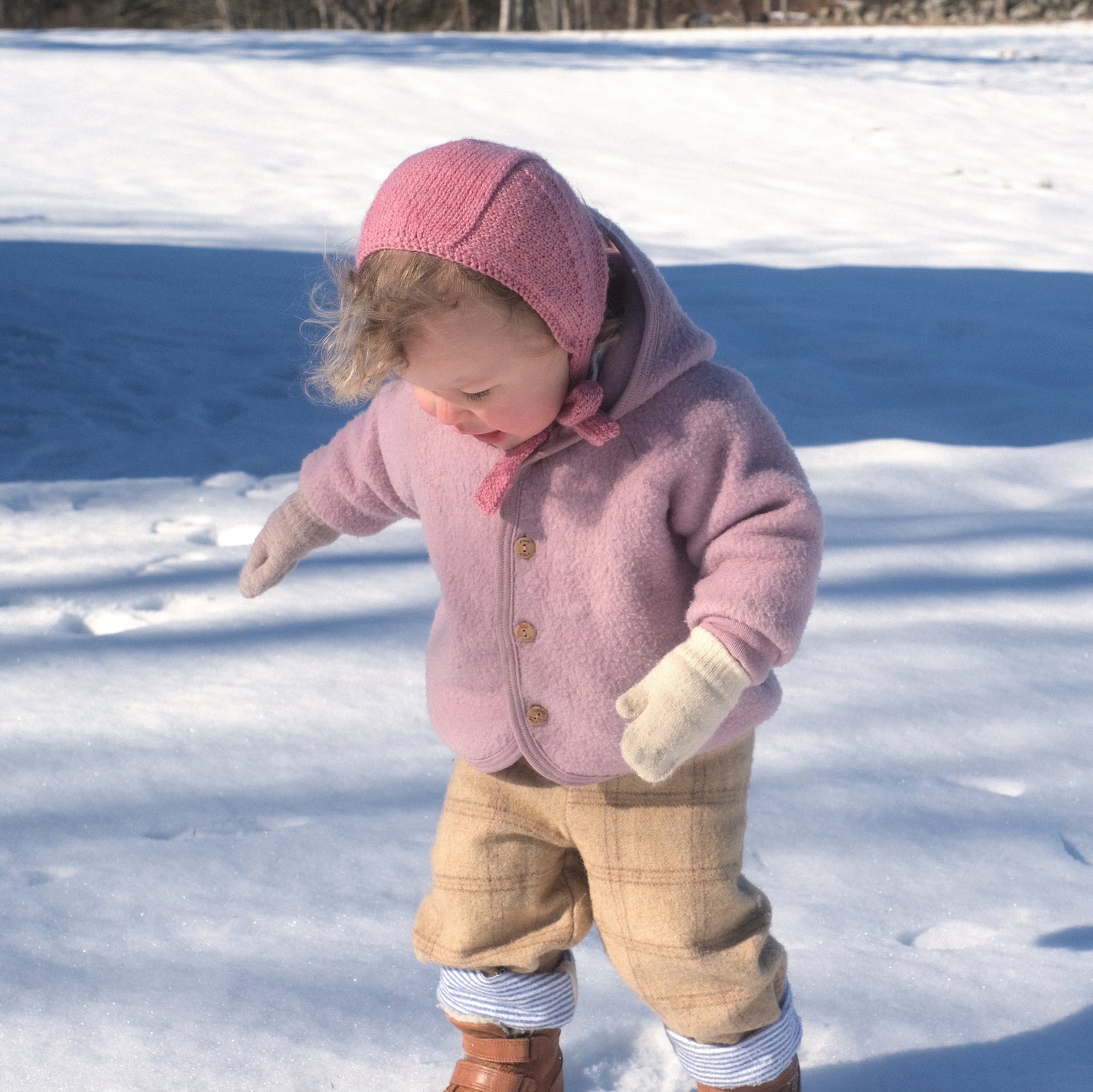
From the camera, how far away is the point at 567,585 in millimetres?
1189

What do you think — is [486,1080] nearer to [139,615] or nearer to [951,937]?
[951,937]

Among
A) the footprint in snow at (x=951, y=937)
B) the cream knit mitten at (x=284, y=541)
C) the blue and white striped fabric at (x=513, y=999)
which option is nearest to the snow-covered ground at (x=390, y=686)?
the footprint in snow at (x=951, y=937)

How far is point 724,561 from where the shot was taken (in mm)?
1129

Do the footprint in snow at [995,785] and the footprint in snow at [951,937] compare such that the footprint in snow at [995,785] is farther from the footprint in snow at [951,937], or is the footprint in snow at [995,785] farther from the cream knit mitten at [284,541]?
the cream knit mitten at [284,541]

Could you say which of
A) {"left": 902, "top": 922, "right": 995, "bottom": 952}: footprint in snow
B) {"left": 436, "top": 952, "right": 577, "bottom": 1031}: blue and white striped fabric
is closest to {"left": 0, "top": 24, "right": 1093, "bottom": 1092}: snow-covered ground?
{"left": 902, "top": 922, "right": 995, "bottom": 952}: footprint in snow

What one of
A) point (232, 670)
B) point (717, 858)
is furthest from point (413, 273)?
point (232, 670)

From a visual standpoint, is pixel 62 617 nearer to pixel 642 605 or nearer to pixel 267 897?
pixel 267 897

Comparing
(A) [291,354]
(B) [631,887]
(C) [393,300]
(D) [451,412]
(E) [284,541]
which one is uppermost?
(C) [393,300]

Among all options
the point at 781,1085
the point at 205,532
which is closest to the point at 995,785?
the point at 781,1085

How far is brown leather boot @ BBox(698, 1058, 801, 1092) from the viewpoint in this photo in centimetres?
129

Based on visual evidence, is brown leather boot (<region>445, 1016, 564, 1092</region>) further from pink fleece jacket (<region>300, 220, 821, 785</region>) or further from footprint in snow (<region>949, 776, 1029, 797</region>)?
footprint in snow (<region>949, 776, 1029, 797</region>)

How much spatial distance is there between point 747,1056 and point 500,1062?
9.9 inches

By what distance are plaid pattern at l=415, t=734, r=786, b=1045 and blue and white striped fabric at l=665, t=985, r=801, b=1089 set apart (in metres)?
0.01

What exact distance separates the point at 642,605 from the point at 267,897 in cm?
74
